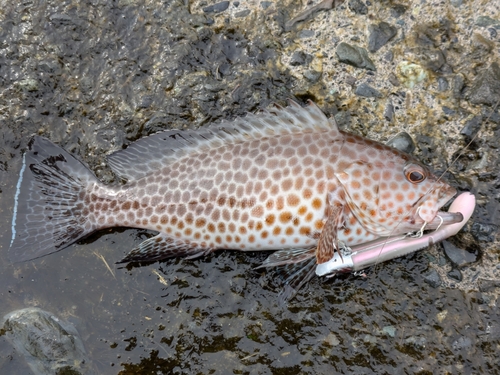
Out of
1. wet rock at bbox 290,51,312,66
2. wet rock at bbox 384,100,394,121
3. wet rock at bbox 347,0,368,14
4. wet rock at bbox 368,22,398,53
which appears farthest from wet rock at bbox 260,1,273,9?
wet rock at bbox 384,100,394,121

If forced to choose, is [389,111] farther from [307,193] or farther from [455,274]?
[455,274]

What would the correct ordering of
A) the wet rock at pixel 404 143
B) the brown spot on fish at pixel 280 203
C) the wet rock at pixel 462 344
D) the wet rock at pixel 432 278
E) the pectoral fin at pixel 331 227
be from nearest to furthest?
the pectoral fin at pixel 331 227, the brown spot on fish at pixel 280 203, the wet rock at pixel 462 344, the wet rock at pixel 432 278, the wet rock at pixel 404 143

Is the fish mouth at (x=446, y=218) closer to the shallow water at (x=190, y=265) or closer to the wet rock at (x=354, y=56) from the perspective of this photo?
the shallow water at (x=190, y=265)

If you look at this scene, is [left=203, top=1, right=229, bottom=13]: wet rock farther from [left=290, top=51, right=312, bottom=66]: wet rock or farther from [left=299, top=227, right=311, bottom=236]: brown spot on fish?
[left=299, top=227, right=311, bottom=236]: brown spot on fish

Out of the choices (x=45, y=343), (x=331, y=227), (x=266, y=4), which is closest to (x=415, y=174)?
(x=331, y=227)

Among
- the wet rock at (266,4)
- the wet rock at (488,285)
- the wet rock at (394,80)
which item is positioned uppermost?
the wet rock at (266,4)

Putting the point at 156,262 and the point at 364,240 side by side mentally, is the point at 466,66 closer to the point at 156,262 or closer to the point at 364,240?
the point at 364,240

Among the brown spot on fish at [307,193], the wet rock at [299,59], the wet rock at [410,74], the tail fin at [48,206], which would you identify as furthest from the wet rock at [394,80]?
the tail fin at [48,206]

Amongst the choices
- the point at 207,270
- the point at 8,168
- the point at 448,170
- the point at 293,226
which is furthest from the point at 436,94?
the point at 8,168
